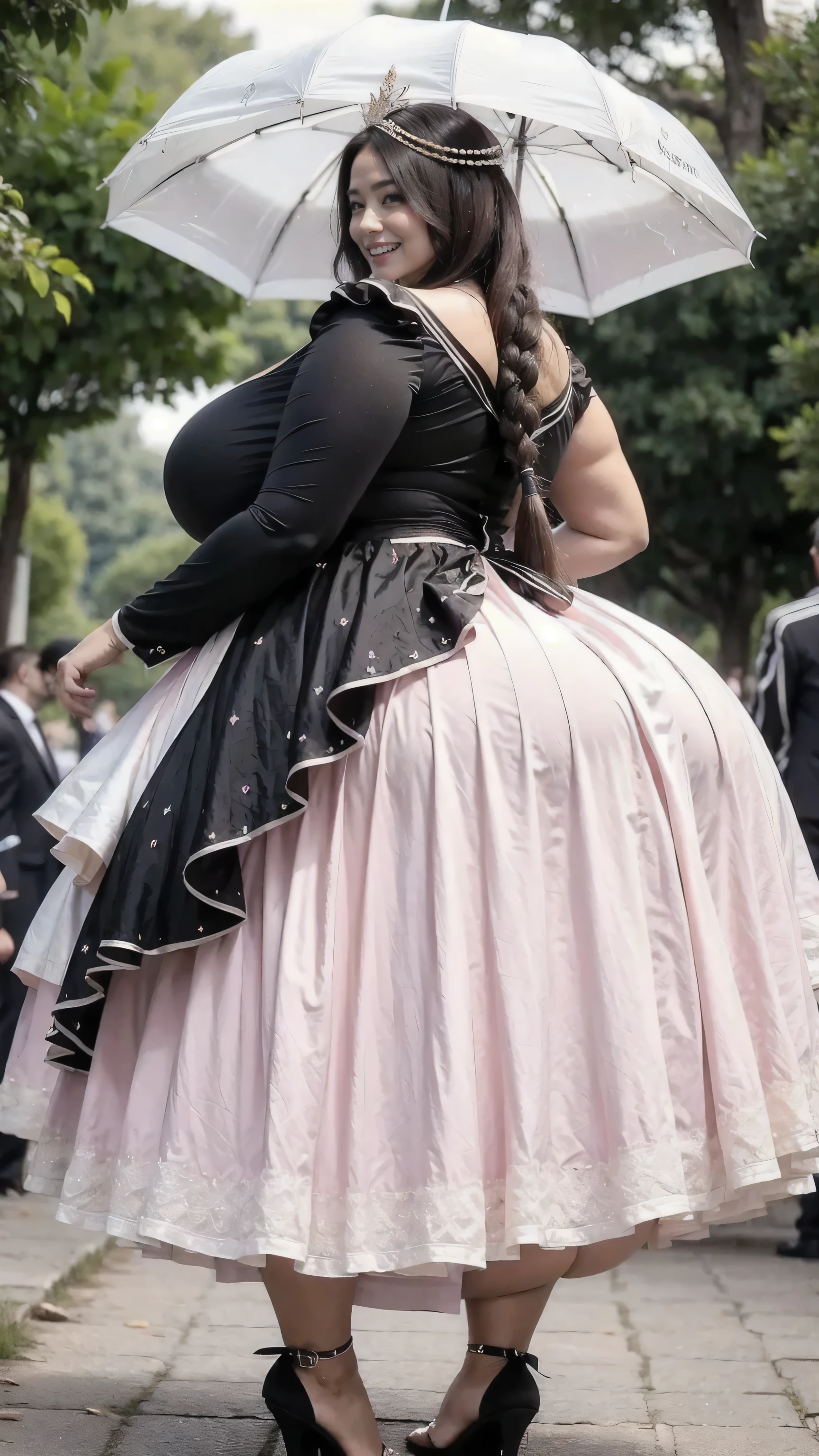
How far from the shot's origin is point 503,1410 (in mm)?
2461

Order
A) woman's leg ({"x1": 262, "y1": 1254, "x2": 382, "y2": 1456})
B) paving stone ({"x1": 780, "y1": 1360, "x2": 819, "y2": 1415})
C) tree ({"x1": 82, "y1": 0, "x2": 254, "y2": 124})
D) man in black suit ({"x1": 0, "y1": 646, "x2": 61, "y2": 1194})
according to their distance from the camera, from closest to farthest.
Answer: woman's leg ({"x1": 262, "y1": 1254, "x2": 382, "y2": 1456}) < paving stone ({"x1": 780, "y1": 1360, "x2": 819, "y2": 1415}) < man in black suit ({"x1": 0, "y1": 646, "x2": 61, "y2": 1194}) < tree ({"x1": 82, "y1": 0, "x2": 254, "y2": 124})

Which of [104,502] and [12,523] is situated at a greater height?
[12,523]

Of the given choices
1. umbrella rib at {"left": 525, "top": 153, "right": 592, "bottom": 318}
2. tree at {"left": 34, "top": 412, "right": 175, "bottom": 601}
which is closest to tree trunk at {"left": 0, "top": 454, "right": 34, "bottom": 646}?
umbrella rib at {"left": 525, "top": 153, "right": 592, "bottom": 318}

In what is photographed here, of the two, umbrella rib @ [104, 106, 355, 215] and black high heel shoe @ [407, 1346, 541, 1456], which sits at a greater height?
umbrella rib @ [104, 106, 355, 215]

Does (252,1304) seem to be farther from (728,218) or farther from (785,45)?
(785,45)

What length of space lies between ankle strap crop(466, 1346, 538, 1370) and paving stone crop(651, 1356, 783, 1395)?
99 cm

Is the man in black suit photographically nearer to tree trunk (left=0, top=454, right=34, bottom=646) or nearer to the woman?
the woman

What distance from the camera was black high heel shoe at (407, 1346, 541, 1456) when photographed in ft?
8.09

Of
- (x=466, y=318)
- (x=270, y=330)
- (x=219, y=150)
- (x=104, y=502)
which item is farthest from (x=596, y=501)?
(x=104, y=502)

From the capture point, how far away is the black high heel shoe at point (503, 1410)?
2467 mm

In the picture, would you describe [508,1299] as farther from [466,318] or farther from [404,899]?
[466,318]

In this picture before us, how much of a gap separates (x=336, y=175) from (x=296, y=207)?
0.11 metres

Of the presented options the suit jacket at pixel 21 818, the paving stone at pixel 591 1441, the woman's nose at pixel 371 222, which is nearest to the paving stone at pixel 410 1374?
the paving stone at pixel 591 1441

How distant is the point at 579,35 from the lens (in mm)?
16000
